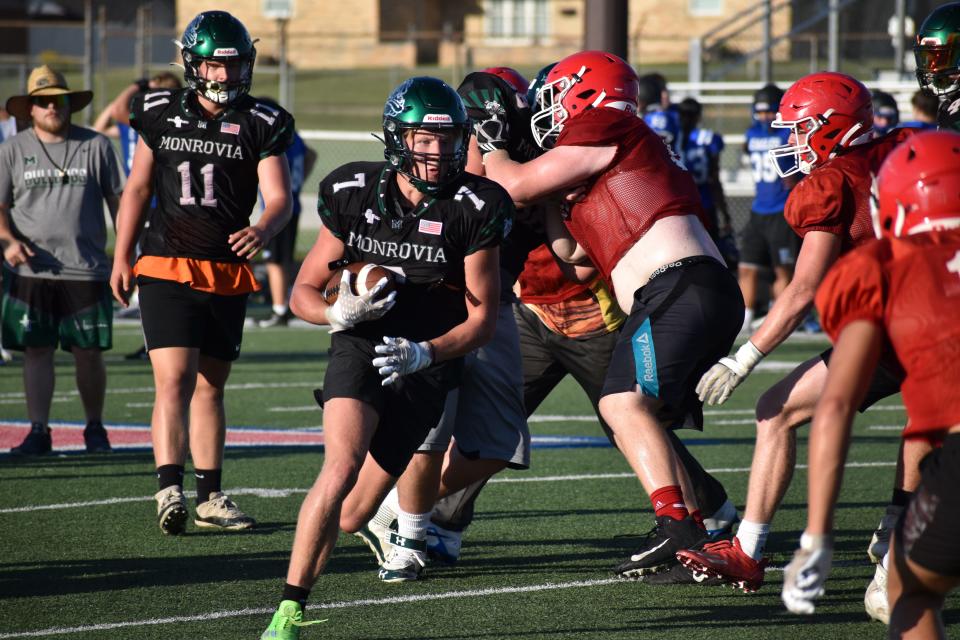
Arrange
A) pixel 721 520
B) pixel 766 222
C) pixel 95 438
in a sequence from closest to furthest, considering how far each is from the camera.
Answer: pixel 721 520, pixel 95 438, pixel 766 222

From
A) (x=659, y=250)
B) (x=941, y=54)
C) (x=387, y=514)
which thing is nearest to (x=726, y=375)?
(x=659, y=250)

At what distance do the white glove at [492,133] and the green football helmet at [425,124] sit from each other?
0.82 meters

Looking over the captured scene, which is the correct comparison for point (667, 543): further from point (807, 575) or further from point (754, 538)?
point (807, 575)

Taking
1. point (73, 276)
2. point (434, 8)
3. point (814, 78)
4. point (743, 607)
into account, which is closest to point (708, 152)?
point (73, 276)

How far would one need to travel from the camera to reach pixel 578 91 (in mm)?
5430

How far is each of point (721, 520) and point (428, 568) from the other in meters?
1.23

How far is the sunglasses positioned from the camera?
8.00 metres

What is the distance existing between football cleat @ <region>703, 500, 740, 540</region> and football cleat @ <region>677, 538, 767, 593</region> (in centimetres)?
78

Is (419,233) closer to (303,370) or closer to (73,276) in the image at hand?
(73,276)

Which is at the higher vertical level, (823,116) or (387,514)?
(823,116)

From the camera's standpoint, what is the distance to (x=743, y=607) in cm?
486

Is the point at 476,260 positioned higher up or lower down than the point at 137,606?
higher up

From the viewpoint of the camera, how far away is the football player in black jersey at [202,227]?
5.97 meters

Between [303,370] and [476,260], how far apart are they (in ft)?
22.0
